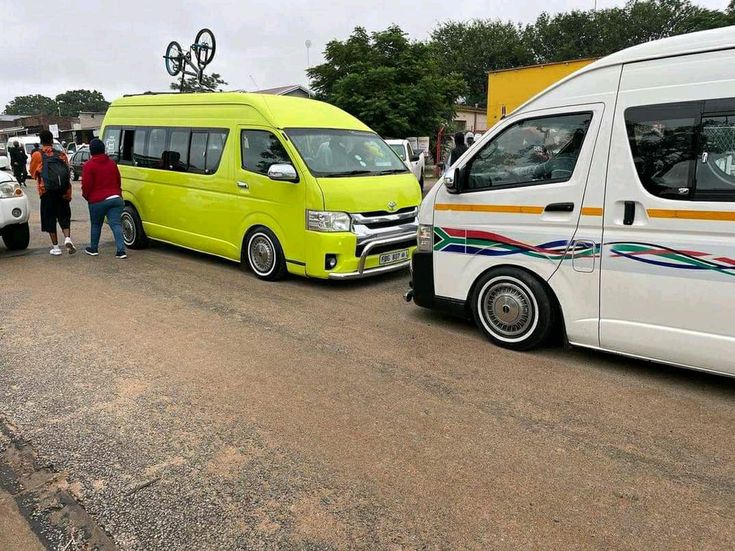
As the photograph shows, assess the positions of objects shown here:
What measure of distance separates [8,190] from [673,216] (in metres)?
8.49

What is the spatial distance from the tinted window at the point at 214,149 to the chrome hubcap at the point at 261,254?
3.97 feet

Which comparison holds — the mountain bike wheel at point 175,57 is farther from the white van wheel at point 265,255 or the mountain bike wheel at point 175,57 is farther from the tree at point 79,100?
the tree at point 79,100

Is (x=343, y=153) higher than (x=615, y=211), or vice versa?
(x=343, y=153)

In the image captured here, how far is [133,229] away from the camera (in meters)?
9.10

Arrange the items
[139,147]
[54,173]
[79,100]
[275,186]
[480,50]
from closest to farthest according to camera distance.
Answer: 1. [275,186]
2. [54,173]
3. [139,147]
4. [480,50]
5. [79,100]

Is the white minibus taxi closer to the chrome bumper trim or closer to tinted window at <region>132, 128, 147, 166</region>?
the chrome bumper trim

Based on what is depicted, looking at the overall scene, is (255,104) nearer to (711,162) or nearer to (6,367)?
(6,367)

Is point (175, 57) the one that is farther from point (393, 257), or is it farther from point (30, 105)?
point (30, 105)

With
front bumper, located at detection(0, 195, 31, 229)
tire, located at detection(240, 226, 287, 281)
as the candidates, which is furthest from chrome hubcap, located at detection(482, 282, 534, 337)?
front bumper, located at detection(0, 195, 31, 229)

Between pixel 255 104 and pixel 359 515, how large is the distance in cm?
566

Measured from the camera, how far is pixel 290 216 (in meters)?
6.66

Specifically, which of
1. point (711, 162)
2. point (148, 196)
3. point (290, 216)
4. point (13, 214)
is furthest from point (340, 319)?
point (13, 214)

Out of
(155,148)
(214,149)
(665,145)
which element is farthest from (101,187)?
(665,145)

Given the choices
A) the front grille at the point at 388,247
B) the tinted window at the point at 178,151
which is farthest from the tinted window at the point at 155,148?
the front grille at the point at 388,247
